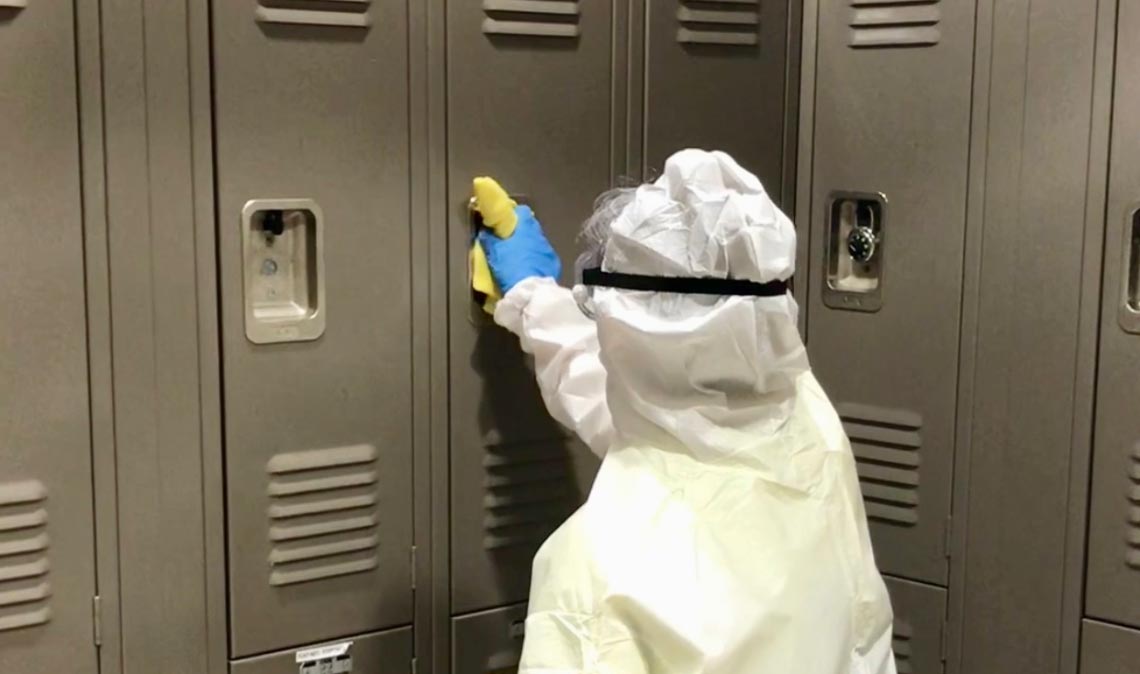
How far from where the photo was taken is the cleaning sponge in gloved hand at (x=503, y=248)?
2.34 meters

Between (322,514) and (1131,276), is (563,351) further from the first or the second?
(1131,276)

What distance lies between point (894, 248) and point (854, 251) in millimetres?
87

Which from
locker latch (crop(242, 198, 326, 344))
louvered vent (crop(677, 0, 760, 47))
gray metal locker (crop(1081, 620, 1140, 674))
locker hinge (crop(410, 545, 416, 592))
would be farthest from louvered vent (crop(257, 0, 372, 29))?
gray metal locker (crop(1081, 620, 1140, 674))

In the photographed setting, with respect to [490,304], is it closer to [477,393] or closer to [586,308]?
[477,393]

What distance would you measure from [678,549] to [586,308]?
41cm

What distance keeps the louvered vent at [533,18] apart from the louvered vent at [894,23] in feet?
1.91

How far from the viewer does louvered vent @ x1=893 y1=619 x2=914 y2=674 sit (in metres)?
2.69

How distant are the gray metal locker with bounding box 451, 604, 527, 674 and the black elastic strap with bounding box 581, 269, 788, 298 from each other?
31.6 inches

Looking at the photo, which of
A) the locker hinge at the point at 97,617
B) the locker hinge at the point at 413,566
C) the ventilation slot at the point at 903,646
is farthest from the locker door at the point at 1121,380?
the locker hinge at the point at 97,617

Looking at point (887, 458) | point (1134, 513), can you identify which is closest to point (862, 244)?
point (887, 458)

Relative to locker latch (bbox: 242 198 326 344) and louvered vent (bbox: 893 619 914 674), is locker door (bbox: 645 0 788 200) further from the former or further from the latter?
louvered vent (bbox: 893 619 914 674)

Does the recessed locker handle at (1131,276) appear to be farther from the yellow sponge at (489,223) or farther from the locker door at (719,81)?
the yellow sponge at (489,223)

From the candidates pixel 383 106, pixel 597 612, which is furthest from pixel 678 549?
pixel 383 106

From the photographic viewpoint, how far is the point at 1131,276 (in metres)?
2.39
